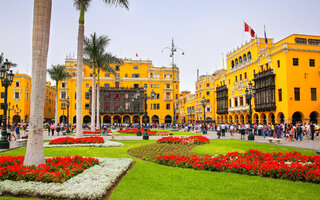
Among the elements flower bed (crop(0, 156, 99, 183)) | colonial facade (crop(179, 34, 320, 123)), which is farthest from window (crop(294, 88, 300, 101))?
flower bed (crop(0, 156, 99, 183))

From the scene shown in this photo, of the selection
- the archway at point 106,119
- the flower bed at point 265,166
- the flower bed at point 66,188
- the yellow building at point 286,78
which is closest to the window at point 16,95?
the archway at point 106,119

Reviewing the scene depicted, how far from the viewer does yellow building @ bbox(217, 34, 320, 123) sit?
3597cm

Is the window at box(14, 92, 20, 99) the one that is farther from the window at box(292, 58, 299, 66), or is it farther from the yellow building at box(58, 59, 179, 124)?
the window at box(292, 58, 299, 66)

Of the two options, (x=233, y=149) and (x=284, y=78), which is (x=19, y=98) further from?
(x=233, y=149)

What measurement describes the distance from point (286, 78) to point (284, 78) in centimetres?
39

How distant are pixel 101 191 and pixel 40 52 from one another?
4.89 m

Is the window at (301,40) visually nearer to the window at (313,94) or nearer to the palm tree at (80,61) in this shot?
the window at (313,94)

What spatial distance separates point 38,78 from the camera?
754 cm

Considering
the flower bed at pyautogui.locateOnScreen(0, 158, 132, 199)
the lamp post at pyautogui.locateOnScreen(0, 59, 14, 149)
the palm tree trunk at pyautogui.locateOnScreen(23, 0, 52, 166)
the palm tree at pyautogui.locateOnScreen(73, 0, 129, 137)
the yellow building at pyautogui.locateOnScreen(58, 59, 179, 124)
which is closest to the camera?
the flower bed at pyautogui.locateOnScreen(0, 158, 132, 199)

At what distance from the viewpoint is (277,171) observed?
7.51 meters

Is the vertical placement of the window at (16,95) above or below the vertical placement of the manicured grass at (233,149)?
above

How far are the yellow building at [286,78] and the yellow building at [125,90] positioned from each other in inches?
936

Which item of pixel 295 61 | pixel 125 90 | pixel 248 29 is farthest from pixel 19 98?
pixel 295 61

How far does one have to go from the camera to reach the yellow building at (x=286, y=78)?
36.0 meters
